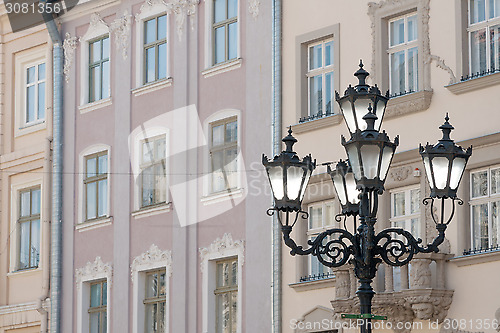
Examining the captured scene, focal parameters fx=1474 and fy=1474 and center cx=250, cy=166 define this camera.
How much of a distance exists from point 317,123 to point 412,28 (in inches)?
94.9

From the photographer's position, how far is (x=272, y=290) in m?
25.2

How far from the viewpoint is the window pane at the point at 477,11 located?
73.4 ft

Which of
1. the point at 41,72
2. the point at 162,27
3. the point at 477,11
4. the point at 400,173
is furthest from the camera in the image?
the point at 41,72

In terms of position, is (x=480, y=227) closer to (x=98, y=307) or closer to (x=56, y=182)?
(x=98, y=307)

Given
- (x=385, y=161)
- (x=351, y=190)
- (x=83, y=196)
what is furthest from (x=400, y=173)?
(x=83, y=196)

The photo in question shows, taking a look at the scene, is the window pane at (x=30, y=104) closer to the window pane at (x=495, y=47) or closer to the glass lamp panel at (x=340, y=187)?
the window pane at (x=495, y=47)

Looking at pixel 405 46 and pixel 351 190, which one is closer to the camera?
pixel 351 190

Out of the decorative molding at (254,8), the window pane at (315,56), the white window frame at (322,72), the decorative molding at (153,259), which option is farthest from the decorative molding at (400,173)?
the decorative molding at (153,259)

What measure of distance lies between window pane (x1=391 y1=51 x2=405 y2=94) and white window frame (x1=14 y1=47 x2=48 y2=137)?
33.2 ft

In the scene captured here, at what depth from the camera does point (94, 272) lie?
2947 centimetres

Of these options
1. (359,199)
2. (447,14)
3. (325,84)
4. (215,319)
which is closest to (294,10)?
(325,84)

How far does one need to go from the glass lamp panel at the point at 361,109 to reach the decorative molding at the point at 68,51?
16.0m

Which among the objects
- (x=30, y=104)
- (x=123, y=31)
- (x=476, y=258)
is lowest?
(x=476, y=258)

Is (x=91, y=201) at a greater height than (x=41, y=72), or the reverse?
(x=41, y=72)
